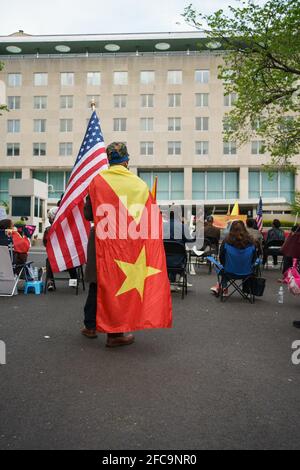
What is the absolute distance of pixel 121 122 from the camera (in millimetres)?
53188

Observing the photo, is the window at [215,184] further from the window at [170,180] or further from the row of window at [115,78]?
the row of window at [115,78]

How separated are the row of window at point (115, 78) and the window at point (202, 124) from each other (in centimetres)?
454

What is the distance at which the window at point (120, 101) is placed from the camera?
53.2m

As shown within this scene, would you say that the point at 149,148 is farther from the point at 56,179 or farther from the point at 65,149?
the point at 56,179

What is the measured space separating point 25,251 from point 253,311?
17.1 ft

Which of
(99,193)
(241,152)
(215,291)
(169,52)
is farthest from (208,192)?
(99,193)

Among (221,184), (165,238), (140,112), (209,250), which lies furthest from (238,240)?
(221,184)

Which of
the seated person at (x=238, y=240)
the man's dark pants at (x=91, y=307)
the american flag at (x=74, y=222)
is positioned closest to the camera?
the man's dark pants at (x=91, y=307)

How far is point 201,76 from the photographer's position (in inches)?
2087

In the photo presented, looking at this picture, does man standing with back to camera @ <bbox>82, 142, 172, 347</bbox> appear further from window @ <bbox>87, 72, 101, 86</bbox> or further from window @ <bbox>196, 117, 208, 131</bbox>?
window @ <bbox>87, 72, 101, 86</bbox>

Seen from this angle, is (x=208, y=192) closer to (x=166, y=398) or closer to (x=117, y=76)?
(x=117, y=76)

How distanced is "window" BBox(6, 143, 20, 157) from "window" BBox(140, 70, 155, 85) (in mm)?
17067

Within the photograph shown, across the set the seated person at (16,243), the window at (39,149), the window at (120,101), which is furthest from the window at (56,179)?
the seated person at (16,243)

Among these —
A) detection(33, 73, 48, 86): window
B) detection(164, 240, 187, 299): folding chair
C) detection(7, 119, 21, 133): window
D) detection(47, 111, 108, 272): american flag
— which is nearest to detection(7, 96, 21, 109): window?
detection(7, 119, 21, 133): window
